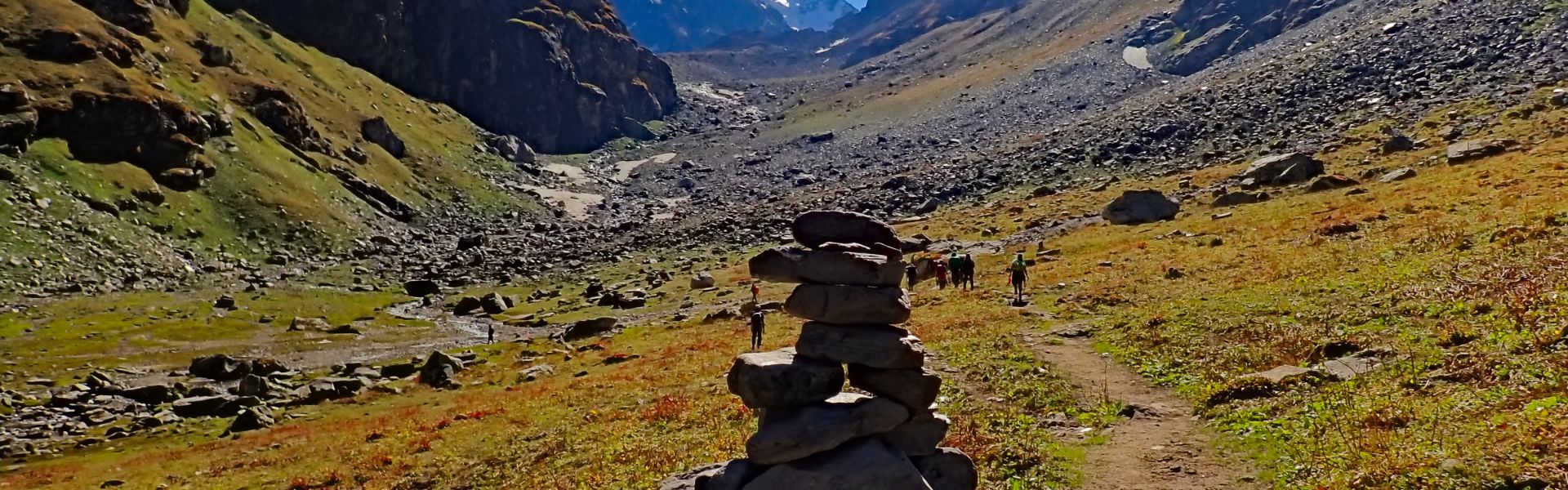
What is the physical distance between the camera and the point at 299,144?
13350cm

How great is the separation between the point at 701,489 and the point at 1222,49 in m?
188

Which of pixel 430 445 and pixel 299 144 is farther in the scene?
pixel 299 144

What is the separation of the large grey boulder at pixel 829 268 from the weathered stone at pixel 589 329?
4722cm

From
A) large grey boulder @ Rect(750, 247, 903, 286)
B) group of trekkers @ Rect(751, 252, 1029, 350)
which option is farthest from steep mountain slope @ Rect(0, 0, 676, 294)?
large grey boulder @ Rect(750, 247, 903, 286)

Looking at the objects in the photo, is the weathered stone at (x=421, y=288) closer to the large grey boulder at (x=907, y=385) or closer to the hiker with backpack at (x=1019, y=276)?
the hiker with backpack at (x=1019, y=276)

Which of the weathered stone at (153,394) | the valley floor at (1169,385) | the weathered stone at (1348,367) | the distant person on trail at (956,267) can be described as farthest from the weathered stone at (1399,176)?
the weathered stone at (153,394)

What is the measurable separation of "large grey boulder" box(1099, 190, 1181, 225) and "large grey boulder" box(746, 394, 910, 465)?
60.5 meters

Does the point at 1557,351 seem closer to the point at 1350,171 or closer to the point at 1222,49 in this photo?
the point at 1350,171

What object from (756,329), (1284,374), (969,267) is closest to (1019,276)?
(969,267)

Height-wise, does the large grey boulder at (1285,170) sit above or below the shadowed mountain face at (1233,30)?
below

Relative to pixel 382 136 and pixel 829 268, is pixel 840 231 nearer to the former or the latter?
pixel 829 268

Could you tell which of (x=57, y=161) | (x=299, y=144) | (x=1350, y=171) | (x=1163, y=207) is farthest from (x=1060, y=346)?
(x=299, y=144)

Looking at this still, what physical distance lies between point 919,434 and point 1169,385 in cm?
847

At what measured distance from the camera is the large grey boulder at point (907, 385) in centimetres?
1728
